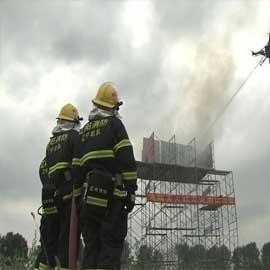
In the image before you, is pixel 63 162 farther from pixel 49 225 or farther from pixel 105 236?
pixel 105 236

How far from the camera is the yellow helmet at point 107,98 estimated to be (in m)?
5.58

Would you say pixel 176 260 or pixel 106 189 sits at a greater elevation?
pixel 176 260

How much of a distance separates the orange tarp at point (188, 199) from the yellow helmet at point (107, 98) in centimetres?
3089

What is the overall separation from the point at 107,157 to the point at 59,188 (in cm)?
129

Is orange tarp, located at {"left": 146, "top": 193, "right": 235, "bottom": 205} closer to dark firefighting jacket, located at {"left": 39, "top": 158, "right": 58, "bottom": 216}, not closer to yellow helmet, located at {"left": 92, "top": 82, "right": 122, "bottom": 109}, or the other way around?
dark firefighting jacket, located at {"left": 39, "top": 158, "right": 58, "bottom": 216}

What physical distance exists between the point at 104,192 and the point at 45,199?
5.95 feet

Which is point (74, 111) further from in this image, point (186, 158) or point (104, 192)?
point (186, 158)

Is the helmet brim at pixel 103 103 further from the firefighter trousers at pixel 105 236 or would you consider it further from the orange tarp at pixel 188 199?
the orange tarp at pixel 188 199

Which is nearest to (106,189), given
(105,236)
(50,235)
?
(105,236)

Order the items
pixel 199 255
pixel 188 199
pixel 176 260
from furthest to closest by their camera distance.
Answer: pixel 188 199 < pixel 199 255 < pixel 176 260

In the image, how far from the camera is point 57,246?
6621 mm

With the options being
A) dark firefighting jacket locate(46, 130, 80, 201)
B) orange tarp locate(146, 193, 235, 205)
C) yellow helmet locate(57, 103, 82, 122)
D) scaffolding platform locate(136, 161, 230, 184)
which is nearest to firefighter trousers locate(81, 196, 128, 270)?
dark firefighting jacket locate(46, 130, 80, 201)

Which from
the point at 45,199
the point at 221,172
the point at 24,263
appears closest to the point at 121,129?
the point at 45,199

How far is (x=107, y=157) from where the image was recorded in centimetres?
536
